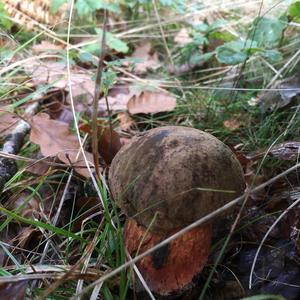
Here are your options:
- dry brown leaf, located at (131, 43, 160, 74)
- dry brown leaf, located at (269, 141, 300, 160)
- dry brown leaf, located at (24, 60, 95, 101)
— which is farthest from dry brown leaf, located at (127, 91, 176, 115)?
dry brown leaf, located at (269, 141, 300, 160)

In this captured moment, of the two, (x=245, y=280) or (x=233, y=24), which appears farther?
(x=233, y=24)

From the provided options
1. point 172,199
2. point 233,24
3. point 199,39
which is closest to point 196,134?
point 172,199

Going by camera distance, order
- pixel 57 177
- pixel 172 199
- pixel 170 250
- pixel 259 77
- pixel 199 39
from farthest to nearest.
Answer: pixel 199 39, pixel 259 77, pixel 57 177, pixel 170 250, pixel 172 199

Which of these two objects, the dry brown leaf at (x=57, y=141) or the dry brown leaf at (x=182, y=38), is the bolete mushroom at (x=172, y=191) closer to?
the dry brown leaf at (x=57, y=141)

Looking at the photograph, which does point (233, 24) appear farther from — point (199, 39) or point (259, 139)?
point (259, 139)

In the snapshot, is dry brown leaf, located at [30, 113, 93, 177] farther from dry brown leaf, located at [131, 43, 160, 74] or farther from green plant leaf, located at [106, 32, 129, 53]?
dry brown leaf, located at [131, 43, 160, 74]

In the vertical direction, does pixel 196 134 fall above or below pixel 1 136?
above
